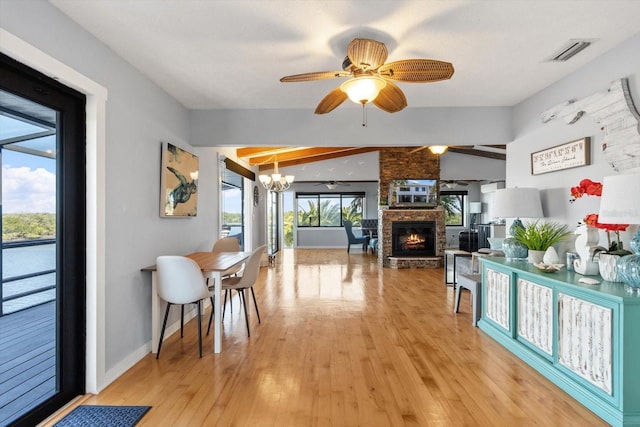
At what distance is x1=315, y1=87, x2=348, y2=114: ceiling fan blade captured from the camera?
9.07ft

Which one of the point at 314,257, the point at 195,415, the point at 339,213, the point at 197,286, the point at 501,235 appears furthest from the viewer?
the point at 339,213

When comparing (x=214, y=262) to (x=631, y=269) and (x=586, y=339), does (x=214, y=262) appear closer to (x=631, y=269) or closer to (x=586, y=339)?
(x=586, y=339)

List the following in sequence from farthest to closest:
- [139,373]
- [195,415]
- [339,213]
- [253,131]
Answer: [339,213] < [253,131] < [139,373] < [195,415]

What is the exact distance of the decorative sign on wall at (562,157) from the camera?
2.99 meters

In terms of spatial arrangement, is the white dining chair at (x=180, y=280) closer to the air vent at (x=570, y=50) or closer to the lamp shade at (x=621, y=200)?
the lamp shade at (x=621, y=200)

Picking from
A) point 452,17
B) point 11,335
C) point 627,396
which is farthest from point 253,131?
point 627,396

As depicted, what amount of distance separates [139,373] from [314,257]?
744 centimetres

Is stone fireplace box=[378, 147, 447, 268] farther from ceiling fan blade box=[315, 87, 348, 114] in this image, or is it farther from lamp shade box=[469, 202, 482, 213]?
ceiling fan blade box=[315, 87, 348, 114]

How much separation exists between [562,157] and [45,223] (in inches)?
167

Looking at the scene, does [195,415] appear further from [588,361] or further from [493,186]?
[493,186]

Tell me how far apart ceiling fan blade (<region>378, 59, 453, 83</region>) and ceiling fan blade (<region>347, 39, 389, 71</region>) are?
0.26 ft

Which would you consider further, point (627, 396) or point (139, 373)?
point (139, 373)

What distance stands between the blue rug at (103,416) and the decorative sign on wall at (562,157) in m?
3.91

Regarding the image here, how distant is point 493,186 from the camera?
10625mm
